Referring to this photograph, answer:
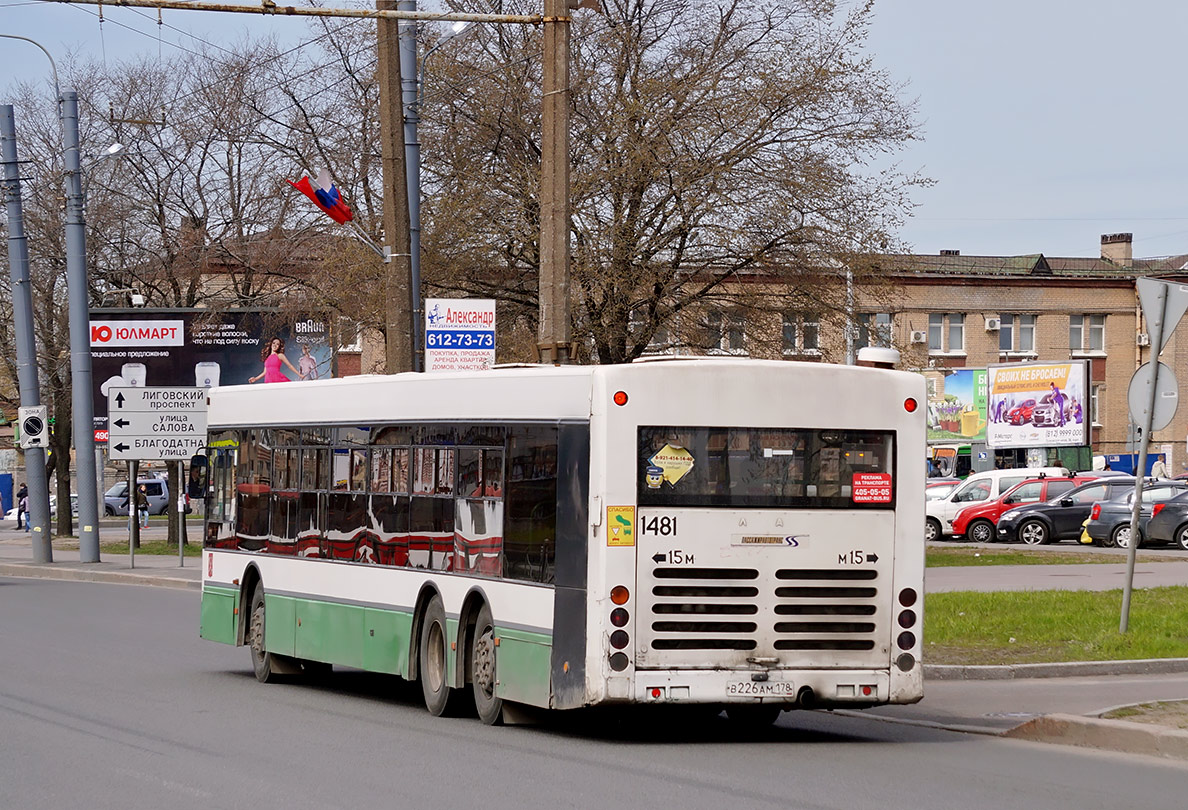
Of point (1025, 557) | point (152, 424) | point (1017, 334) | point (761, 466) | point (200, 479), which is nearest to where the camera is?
point (761, 466)

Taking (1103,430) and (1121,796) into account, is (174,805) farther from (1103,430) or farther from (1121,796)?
(1103,430)

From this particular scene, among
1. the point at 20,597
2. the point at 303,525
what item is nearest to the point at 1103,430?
the point at 20,597

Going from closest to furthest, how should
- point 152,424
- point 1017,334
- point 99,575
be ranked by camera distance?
point 99,575, point 152,424, point 1017,334

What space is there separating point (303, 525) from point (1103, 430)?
62.8 meters

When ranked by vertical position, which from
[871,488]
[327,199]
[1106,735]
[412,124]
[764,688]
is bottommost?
[1106,735]

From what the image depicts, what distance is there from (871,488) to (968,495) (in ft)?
110

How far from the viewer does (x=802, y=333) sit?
28.3 m

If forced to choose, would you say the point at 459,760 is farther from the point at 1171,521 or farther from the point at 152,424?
the point at 1171,521

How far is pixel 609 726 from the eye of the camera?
12.3m

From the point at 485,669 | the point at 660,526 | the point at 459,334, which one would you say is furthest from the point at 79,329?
the point at 660,526

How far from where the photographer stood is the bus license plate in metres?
11.0

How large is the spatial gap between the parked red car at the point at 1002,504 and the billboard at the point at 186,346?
16.3 m

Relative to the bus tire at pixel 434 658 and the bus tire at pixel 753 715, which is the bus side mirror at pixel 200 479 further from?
the bus tire at pixel 753 715

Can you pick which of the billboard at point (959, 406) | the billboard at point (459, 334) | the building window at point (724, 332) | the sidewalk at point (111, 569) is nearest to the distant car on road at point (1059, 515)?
the building window at point (724, 332)
